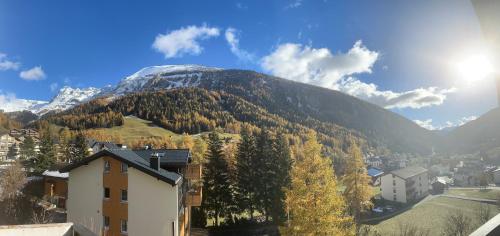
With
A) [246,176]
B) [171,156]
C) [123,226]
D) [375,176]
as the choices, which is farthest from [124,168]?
[375,176]

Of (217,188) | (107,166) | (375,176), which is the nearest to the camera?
(107,166)

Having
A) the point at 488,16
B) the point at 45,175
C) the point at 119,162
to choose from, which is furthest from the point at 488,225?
the point at 45,175

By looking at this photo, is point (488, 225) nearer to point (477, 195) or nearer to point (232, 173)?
point (232, 173)

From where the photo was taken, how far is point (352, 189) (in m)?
51.2

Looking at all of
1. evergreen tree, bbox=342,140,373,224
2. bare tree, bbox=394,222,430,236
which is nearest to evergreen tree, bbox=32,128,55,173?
evergreen tree, bbox=342,140,373,224

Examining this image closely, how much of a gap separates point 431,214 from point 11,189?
64.8 meters

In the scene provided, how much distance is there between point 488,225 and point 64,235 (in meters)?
2.80

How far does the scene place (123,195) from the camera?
29.2 meters

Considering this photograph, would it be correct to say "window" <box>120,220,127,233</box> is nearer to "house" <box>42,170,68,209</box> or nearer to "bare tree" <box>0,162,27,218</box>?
"house" <box>42,170,68,209</box>

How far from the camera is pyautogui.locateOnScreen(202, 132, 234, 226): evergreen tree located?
157ft

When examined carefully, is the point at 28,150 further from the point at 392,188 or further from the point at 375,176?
the point at 375,176

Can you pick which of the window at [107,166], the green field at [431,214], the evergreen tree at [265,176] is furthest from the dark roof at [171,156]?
the green field at [431,214]

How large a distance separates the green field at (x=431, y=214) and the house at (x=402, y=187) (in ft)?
13.6

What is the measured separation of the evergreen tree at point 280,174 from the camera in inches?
1907
